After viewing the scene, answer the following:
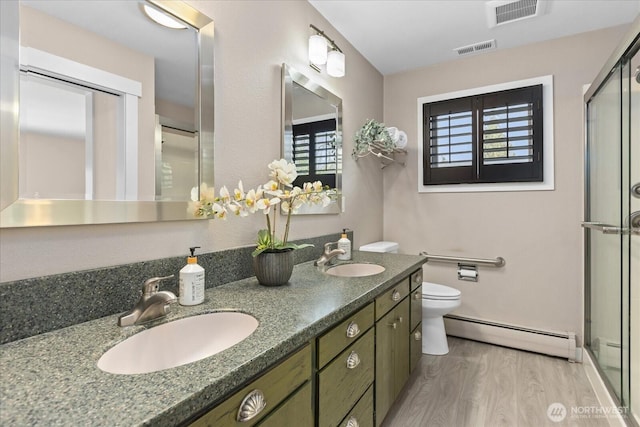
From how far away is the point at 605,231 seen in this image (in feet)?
6.04

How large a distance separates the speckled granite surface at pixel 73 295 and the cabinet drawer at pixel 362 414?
79cm

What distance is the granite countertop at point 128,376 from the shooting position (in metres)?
0.53

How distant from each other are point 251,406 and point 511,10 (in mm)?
2628

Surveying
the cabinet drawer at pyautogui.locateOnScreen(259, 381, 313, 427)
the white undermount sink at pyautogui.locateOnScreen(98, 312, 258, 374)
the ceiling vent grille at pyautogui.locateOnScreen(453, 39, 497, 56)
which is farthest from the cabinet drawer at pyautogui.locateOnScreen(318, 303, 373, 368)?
the ceiling vent grille at pyautogui.locateOnScreen(453, 39, 497, 56)

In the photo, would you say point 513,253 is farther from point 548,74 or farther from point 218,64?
point 218,64

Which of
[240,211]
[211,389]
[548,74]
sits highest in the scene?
[548,74]

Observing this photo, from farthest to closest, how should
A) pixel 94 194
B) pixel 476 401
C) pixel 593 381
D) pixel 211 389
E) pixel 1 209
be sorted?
pixel 593 381 < pixel 476 401 < pixel 94 194 < pixel 1 209 < pixel 211 389

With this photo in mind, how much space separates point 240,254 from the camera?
147 centimetres

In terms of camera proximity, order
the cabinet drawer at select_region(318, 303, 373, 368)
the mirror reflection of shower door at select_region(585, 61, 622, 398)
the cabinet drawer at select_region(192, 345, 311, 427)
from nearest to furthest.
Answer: the cabinet drawer at select_region(192, 345, 311, 427) < the cabinet drawer at select_region(318, 303, 373, 368) < the mirror reflection of shower door at select_region(585, 61, 622, 398)

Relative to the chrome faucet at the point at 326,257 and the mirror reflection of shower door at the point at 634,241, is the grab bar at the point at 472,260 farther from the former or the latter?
the chrome faucet at the point at 326,257

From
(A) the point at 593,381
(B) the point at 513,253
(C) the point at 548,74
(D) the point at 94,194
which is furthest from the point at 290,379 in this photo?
(C) the point at 548,74

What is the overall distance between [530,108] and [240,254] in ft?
8.14

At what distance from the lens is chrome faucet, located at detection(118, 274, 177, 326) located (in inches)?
36.0

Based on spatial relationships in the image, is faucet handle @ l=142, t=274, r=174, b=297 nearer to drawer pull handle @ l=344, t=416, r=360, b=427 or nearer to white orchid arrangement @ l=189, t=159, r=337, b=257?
white orchid arrangement @ l=189, t=159, r=337, b=257
